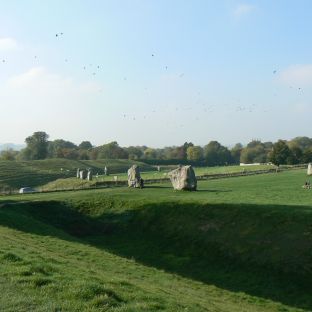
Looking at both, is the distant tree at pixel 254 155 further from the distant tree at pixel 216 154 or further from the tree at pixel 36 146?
the tree at pixel 36 146

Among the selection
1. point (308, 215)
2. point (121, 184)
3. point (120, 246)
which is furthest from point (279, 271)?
point (121, 184)

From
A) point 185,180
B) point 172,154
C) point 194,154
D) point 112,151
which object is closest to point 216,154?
point 194,154

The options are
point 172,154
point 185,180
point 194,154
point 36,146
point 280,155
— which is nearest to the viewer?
point 185,180

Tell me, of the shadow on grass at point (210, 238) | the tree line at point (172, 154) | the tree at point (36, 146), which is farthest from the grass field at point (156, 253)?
the tree at point (36, 146)

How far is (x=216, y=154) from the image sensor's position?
607ft

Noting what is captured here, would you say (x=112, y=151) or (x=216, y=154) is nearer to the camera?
(x=216, y=154)

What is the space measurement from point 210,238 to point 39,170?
9053 centimetres

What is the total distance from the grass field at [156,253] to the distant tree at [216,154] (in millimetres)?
134942

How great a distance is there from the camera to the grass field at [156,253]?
1254cm

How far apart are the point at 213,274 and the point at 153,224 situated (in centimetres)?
977

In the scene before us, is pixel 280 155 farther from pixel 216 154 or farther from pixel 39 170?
pixel 216 154

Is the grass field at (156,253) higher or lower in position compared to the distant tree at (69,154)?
lower

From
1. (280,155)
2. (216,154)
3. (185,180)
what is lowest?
(185,180)

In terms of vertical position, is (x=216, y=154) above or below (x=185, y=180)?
above
